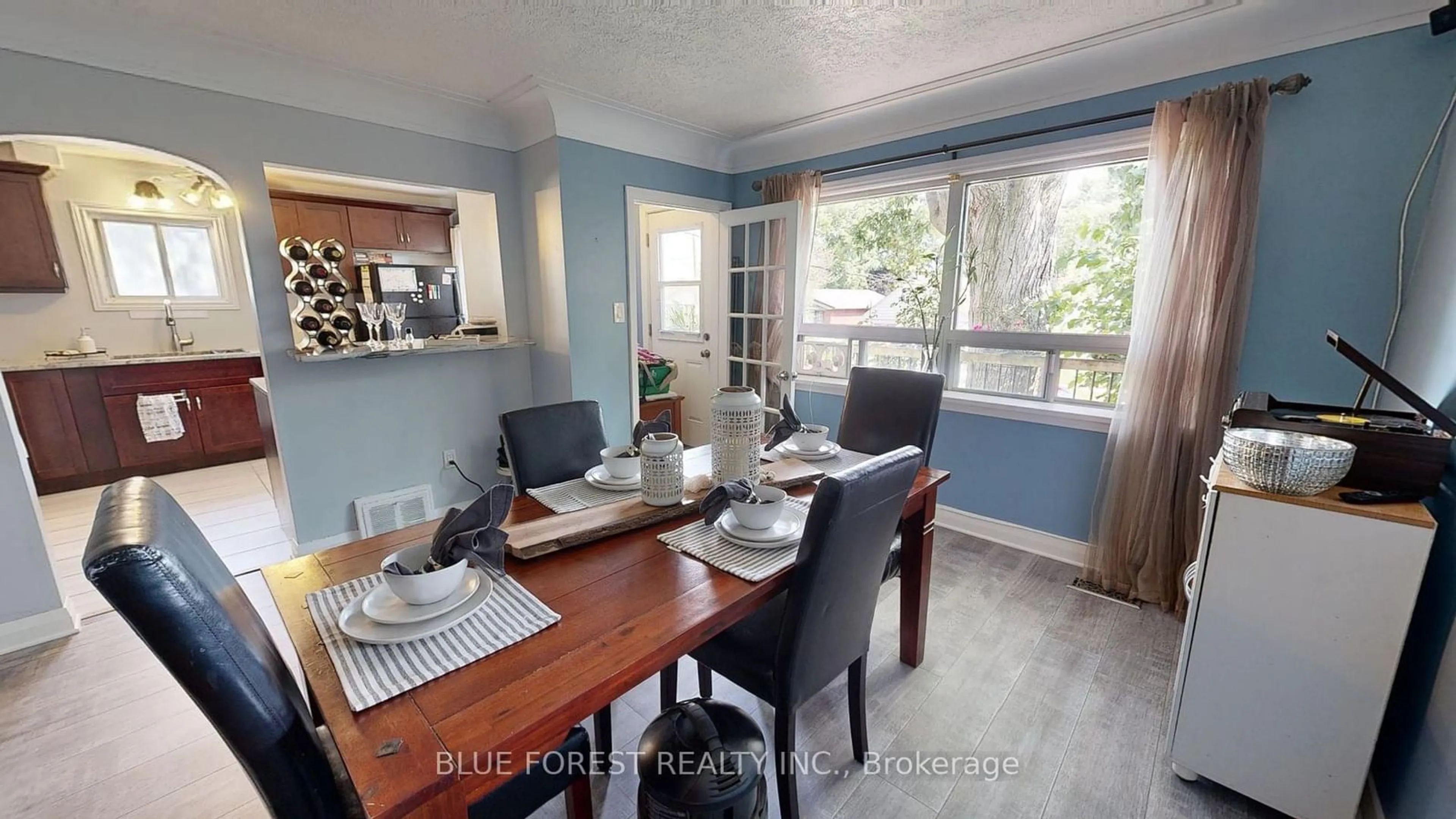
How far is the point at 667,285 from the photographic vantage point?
4664 mm

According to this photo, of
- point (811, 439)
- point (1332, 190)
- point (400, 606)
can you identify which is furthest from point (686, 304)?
point (400, 606)

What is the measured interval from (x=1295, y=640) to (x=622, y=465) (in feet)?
5.75

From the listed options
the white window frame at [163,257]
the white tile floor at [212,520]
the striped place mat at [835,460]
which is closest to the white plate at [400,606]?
the striped place mat at [835,460]

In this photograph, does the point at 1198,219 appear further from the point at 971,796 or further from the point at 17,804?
the point at 17,804

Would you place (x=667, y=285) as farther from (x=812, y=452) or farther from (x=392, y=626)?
(x=392, y=626)

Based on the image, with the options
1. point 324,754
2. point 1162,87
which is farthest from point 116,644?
point 1162,87

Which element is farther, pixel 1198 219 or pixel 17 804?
pixel 1198 219

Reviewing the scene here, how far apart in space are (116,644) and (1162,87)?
4796 millimetres

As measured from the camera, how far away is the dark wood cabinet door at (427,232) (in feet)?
16.1

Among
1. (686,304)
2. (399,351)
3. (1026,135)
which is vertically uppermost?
(1026,135)

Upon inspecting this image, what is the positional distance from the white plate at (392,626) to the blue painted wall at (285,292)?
2.15 m

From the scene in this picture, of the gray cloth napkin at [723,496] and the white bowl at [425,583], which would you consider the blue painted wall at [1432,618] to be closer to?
the gray cloth napkin at [723,496]

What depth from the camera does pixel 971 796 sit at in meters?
1.47

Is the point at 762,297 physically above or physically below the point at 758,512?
above
